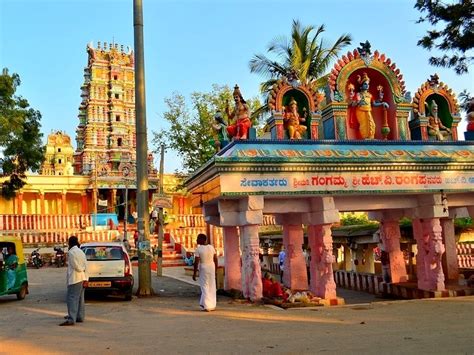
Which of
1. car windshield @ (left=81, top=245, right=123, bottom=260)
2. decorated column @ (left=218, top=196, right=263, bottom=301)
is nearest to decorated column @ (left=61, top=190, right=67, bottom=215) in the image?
car windshield @ (left=81, top=245, right=123, bottom=260)

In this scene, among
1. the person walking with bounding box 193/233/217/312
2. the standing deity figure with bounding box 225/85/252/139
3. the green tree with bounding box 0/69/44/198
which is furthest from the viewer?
the green tree with bounding box 0/69/44/198

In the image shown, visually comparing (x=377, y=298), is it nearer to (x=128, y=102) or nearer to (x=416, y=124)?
(x=416, y=124)

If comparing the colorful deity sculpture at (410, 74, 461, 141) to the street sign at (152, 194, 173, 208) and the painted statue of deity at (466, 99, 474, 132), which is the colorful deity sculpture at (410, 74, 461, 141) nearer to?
the painted statue of deity at (466, 99, 474, 132)

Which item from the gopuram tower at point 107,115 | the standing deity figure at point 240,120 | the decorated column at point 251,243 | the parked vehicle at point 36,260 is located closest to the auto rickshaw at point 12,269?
the decorated column at point 251,243

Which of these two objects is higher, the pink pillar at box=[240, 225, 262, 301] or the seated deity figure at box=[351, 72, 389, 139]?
the seated deity figure at box=[351, 72, 389, 139]

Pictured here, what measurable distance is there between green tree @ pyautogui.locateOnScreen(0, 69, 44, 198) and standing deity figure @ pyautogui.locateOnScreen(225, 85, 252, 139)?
11.1 metres

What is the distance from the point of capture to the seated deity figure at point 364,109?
12281 mm

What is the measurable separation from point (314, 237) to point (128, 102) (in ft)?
151

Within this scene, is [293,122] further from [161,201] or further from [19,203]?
[19,203]

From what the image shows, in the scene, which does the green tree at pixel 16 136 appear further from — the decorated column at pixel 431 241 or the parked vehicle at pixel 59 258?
the decorated column at pixel 431 241

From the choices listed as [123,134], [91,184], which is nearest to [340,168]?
[91,184]

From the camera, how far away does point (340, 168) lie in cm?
1118

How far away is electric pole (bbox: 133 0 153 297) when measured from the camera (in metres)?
12.7

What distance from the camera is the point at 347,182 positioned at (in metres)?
11.3
